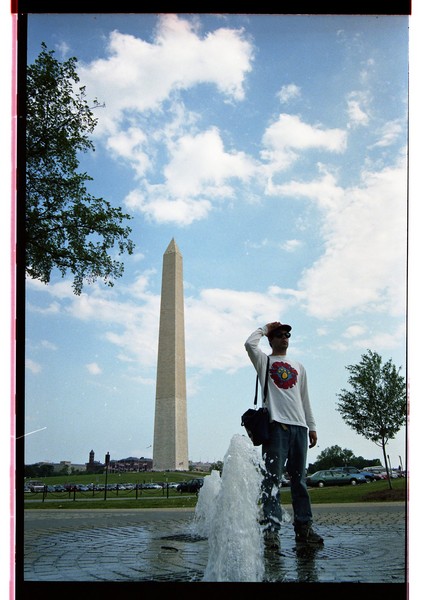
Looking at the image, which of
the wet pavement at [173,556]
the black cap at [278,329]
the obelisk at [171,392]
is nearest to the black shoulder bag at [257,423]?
the black cap at [278,329]

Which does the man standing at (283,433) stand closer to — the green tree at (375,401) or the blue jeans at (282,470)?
the blue jeans at (282,470)

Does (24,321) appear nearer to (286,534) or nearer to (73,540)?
(73,540)

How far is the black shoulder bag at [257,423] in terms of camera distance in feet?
15.4

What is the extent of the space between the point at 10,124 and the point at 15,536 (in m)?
2.13

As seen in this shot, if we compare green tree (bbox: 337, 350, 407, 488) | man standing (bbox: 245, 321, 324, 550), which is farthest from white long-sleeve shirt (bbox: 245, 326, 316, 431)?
green tree (bbox: 337, 350, 407, 488)

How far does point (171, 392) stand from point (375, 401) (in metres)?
16.2

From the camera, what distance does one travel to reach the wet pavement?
11.5ft

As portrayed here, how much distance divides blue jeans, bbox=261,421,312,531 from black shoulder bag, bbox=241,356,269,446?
0.09 meters

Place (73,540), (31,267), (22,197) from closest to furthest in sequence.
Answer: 1. (22,197)
2. (73,540)
3. (31,267)

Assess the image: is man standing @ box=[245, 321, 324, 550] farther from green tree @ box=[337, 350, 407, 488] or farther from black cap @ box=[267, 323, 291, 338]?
green tree @ box=[337, 350, 407, 488]

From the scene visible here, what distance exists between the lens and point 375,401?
15367 millimetres

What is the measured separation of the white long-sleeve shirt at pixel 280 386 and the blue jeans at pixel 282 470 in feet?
0.25

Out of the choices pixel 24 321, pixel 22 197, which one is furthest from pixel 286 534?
pixel 22 197

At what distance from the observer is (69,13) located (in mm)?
3494
